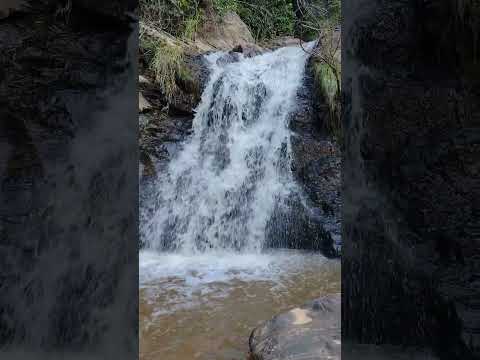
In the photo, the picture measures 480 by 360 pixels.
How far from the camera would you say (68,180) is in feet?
3.53

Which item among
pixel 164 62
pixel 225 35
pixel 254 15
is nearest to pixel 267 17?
pixel 254 15

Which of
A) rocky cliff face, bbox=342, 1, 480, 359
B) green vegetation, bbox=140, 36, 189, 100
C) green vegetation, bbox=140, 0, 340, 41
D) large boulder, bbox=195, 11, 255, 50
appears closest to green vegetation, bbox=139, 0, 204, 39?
green vegetation, bbox=140, 0, 340, 41

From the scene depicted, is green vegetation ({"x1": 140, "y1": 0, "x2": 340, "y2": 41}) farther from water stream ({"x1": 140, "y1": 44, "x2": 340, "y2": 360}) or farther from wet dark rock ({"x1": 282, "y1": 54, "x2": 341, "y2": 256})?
wet dark rock ({"x1": 282, "y1": 54, "x2": 341, "y2": 256})

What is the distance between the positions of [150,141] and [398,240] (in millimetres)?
6313

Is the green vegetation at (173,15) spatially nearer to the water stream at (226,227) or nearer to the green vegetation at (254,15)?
the green vegetation at (254,15)

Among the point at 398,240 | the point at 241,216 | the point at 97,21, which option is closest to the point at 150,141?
the point at 241,216

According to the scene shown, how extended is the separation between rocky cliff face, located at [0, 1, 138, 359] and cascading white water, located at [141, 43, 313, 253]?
4680 millimetres

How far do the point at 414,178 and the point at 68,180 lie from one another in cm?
94

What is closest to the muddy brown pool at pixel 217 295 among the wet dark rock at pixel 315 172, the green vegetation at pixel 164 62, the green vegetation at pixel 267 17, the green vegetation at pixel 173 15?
the wet dark rock at pixel 315 172

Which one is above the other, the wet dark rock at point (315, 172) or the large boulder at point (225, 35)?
the large boulder at point (225, 35)

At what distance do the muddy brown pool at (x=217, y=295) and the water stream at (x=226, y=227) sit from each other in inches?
0.4

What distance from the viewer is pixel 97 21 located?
111cm

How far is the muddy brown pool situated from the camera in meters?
2.97

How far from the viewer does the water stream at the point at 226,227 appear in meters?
3.33
